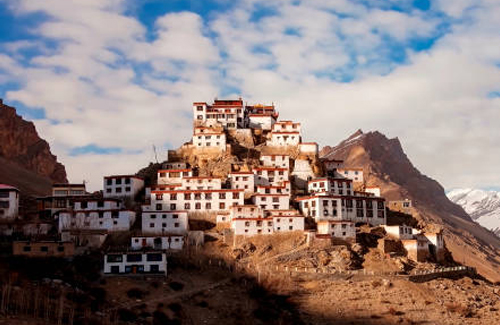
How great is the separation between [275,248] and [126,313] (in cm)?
1939

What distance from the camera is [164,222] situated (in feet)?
260

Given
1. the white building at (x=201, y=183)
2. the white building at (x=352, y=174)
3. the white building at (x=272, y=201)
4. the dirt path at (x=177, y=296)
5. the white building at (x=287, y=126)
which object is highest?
the white building at (x=287, y=126)

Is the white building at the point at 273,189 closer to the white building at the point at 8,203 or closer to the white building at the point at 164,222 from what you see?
the white building at the point at 164,222

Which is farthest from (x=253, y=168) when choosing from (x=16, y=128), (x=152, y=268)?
(x=16, y=128)

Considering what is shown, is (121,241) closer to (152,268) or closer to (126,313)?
(152,268)

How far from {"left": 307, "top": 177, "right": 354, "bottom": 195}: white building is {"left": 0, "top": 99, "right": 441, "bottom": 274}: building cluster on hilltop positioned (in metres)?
0.13

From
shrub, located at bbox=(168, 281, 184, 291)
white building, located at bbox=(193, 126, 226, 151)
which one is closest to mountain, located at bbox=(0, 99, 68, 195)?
white building, located at bbox=(193, 126, 226, 151)

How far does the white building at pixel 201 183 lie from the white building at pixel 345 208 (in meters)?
10.1

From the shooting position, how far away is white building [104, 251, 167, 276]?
71375mm

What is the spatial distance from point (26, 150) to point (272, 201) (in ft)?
347

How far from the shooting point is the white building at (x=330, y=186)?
86.0m

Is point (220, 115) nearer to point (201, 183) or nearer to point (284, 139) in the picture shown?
point (284, 139)

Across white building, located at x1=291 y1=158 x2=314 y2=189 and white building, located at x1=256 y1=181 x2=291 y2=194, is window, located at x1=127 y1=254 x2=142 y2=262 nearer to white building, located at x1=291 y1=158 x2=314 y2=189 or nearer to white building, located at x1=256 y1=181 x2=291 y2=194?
white building, located at x1=256 y1=181 x2=291 y2=194

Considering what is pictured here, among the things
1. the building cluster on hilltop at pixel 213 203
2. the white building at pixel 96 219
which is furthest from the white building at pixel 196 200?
the white building at pixel 96 219
